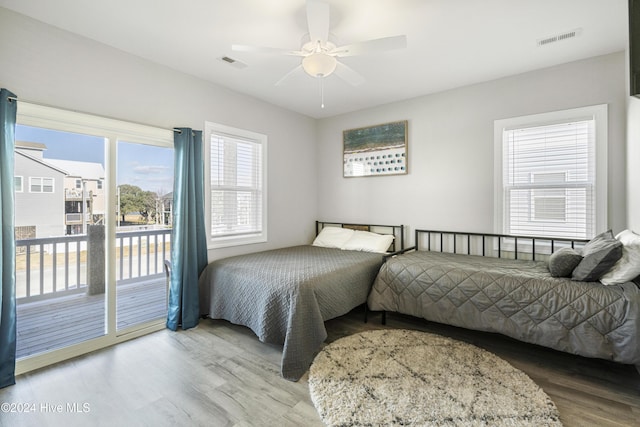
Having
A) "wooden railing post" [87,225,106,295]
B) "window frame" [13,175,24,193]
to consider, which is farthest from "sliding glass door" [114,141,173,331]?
"window frame" [13,175,24,193]

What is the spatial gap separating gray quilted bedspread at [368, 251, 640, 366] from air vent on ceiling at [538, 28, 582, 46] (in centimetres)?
195

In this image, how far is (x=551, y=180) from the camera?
3.06 m

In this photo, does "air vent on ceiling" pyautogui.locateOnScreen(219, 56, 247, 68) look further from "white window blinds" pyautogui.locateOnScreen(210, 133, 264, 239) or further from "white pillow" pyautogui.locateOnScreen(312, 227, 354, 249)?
"white pillow" pyautogui.locateOnScreen(312, 227, 354, 249)

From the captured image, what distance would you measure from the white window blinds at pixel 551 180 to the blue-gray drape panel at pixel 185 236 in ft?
11.0

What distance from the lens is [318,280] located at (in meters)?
2.58

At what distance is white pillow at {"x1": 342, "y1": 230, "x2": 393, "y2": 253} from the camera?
3828mm

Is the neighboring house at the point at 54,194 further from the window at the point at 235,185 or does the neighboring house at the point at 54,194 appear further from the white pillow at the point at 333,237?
the white pillow at the point at 333,237

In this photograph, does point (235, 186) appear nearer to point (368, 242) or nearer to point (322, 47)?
point (368, 242)

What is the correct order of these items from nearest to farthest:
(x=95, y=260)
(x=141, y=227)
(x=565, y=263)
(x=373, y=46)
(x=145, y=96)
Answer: (x=373, y=46) → (x=565, y=263) → (x=95, y=260) → (x=145, y=96) → (x=141, y=227)

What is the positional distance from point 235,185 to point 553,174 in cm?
350

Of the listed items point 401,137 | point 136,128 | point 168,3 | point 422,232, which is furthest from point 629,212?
point 136,128

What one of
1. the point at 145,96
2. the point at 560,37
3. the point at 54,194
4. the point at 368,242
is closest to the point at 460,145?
the point at 560,37

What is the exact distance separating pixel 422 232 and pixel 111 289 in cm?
346

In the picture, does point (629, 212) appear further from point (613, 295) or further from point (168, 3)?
point (168, 3)
